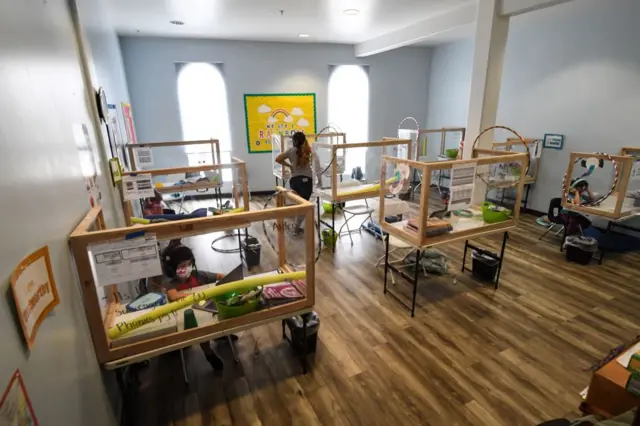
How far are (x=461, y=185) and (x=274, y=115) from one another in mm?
5098

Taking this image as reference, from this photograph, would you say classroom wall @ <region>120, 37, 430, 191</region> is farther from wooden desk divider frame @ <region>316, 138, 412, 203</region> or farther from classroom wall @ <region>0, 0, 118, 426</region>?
classroom wall @ <region>0, 0, 118, 426</region>

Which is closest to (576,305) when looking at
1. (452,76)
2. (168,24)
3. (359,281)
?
(359,281)

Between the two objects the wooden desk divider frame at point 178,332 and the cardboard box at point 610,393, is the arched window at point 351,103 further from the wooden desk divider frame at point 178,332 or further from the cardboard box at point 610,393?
the cardboard box at point 610,393

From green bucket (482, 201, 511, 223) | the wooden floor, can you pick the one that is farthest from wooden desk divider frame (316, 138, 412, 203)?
green bucket (482, 201, 511, 223)

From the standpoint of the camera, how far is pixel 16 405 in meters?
0.84

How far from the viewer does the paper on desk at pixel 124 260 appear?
4.98 ft

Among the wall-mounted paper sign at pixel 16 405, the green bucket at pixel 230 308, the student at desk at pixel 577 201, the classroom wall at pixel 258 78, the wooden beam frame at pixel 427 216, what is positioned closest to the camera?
the wall-mounted paper sign at pixel 16 405

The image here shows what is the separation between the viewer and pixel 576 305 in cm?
305

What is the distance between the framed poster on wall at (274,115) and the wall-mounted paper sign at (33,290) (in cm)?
603

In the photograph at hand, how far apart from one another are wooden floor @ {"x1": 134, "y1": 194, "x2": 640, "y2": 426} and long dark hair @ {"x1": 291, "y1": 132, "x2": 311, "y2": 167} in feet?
5.18

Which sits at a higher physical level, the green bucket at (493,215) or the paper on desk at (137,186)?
the paper on desk at (137,186)

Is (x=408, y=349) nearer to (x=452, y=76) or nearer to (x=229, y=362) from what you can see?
(x=229, y=362)

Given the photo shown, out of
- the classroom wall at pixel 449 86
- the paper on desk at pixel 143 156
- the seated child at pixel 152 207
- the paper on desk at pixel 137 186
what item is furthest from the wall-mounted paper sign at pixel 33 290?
the classroom wall at pixel 449 86

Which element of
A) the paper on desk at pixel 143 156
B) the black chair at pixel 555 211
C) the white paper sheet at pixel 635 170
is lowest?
the black chair at pixel 555 211
